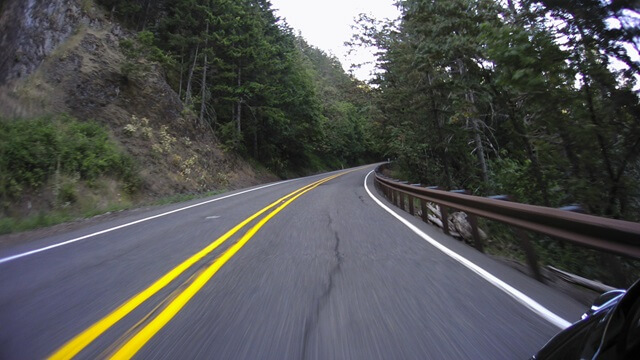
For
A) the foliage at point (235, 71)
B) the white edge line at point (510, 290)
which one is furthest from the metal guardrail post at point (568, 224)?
the foliage at point (235, 71)

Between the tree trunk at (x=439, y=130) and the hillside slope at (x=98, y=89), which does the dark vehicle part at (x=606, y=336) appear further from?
the hillside slope at (x=98, y=89)

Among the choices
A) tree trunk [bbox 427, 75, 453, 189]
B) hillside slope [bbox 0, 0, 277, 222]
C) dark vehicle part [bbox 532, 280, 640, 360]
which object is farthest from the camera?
hillside slope [bbox 0, 0, 277, 222]

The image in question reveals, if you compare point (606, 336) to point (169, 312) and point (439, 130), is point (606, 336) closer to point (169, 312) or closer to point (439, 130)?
point (169, 312)

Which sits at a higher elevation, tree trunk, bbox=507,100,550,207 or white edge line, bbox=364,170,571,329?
tree trunk, bbox=507,100,550,207

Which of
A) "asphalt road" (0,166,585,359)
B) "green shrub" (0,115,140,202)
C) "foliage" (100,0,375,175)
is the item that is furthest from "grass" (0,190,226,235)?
"foliage" (100,0,375,175)

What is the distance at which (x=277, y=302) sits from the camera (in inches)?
124

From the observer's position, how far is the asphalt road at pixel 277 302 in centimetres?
239

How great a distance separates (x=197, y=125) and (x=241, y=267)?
847 inches

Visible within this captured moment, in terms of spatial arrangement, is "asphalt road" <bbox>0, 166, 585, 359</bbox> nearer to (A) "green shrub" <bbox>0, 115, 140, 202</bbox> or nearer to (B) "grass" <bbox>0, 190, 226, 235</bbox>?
(B) "grass" <bbox>0, 190, 226, 235</bbox>

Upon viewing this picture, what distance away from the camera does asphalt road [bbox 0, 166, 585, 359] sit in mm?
2393

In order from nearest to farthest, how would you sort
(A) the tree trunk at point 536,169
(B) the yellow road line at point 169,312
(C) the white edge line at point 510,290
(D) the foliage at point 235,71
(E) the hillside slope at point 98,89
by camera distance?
(B) the yellow road line at point 169,312, (C) the white edge line at point 510,290, (A) the tree trunk at point 536,169, (E) the hillside slope at point 98,89, (D) the foliage at point 235,71

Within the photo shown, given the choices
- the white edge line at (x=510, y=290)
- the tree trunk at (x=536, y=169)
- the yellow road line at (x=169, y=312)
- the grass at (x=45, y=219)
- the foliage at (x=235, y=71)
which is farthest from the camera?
the foliage at (x=235, y=71)

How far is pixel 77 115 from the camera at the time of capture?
15859 mm

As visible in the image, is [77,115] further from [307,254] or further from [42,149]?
[307,254]
